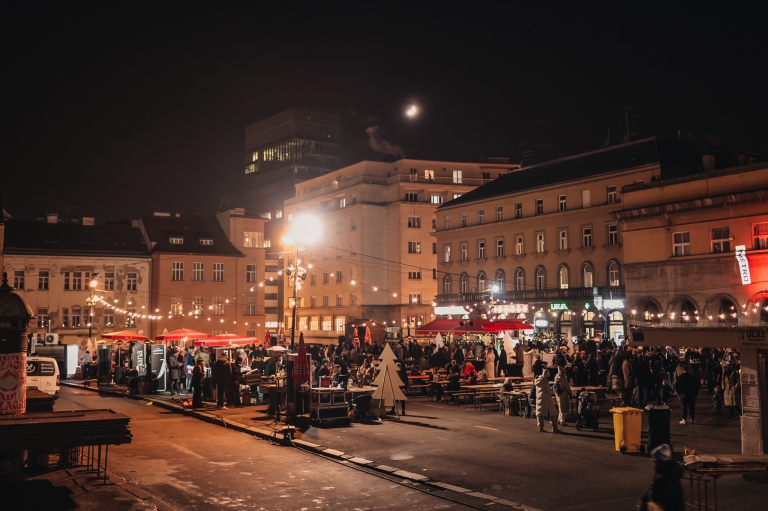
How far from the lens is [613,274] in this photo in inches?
2207

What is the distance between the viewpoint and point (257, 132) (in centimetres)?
15900

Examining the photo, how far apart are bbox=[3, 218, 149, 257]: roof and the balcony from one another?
2842 cm

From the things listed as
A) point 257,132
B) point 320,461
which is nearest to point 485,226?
point 320,461

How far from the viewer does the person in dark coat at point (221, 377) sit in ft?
83.5

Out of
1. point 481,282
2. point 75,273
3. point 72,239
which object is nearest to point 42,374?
point 75,273

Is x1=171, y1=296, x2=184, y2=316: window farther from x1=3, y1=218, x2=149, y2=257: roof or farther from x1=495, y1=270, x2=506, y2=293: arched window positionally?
x1=495, y1=270, x2=506, y2=293: arched window

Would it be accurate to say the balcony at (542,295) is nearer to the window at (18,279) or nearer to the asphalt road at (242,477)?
the window at (18,279)

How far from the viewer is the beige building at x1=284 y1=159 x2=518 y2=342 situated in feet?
263

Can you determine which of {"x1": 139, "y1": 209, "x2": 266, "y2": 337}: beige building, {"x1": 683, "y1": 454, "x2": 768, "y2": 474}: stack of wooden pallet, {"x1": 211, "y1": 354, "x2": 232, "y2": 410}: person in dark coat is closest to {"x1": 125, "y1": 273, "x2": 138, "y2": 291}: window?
{"x1": 139, "y1": 209, "x2": 266, "y2": 337}: beige building

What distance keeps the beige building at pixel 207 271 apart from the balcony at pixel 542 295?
1732 centimetres

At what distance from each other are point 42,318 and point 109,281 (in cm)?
632

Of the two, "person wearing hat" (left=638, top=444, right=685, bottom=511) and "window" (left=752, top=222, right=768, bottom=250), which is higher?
"window" (left=752, top=222, right=768, bottom=250)

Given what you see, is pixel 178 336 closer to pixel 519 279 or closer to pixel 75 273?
pixel 519 279

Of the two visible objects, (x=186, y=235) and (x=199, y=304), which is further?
(x=186, y=235)
